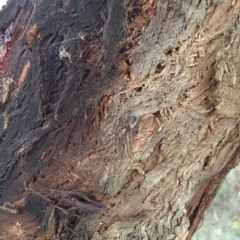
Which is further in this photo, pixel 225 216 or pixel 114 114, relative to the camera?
pixel 225 216

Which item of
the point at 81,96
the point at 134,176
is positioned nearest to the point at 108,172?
the point at 134,176

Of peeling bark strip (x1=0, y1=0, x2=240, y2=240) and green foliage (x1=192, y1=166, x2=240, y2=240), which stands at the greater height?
peeling bark strip (x1=0, y1=0, x2=240, y2=240)

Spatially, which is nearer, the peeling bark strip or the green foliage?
the peeling bark strip

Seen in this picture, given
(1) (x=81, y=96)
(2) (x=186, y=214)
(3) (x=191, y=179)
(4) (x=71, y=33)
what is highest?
(4) (x=71, y=33)

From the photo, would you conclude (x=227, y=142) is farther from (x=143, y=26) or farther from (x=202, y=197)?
(x=143, y=26)

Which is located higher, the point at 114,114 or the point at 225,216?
the point at 114,114
